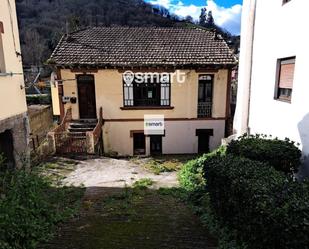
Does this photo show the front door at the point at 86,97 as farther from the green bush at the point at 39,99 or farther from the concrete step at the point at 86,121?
the green bush at the point at 39,99

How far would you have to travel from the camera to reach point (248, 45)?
941 centimetres

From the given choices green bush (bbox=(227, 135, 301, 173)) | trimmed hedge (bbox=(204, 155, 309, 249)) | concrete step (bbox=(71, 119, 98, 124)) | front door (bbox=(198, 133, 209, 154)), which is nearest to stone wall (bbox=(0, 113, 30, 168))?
trimmed hedge (bbox=(204, 155, 309, 249))

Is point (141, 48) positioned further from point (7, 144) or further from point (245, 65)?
point (7, 144)

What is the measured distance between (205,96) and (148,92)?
3471 millimetres

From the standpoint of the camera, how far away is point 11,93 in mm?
7668

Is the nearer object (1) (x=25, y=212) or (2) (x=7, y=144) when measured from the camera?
(1) (x=25, y=212)

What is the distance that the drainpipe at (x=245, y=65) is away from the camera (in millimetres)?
9234

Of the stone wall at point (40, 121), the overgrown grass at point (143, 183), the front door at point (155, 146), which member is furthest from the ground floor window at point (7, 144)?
the front door at point (155, 146)

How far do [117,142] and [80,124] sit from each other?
246 centimetres

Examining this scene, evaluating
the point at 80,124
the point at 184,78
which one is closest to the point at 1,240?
the point at 80,124

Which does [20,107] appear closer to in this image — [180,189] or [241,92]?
[180,189]

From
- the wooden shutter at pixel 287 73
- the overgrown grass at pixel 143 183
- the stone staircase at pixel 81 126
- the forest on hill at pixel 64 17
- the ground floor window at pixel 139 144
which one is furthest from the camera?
the forest on hill at pixel 64 17

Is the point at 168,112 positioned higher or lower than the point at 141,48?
lower

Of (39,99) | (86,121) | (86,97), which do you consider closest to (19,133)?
(86,121)
